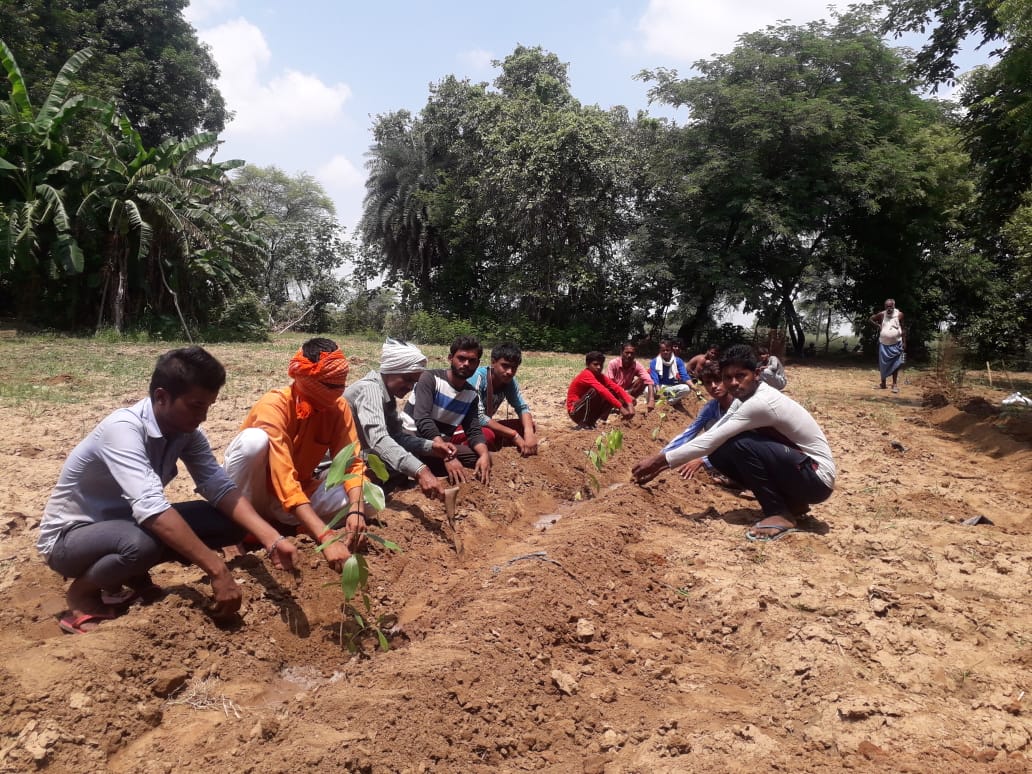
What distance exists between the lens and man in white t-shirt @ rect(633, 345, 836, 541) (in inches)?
169

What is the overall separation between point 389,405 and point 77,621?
2.14m

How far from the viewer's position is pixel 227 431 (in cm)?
692

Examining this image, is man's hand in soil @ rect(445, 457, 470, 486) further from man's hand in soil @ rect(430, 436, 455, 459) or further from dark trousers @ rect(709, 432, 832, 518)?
dark trousers @ rect(709, 432, 832, 518)

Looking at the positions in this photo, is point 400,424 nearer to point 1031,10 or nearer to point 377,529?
point 377,529

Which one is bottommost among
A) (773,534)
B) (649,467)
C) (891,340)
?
(773,534)

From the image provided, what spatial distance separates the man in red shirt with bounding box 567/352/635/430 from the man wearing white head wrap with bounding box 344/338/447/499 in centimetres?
320

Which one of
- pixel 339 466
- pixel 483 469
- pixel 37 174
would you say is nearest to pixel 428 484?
pixel 483 469

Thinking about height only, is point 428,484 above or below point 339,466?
below

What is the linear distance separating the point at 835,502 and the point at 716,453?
142 centimetres

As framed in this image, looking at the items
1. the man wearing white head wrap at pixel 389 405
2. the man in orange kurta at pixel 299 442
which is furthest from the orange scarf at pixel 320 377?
the man wearing white head wrap at pixel 389 405

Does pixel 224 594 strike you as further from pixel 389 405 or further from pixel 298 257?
pixel 298 257

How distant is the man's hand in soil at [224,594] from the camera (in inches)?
111

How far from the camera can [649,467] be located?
4535 mm

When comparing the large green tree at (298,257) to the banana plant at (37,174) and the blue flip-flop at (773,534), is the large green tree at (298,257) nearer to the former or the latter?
the banana plant at (37,174)
